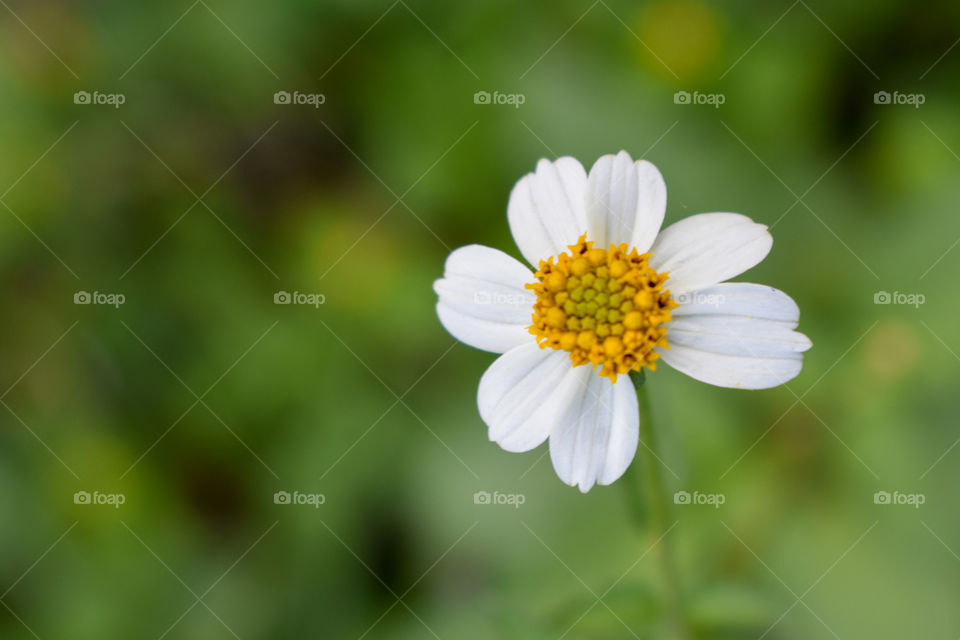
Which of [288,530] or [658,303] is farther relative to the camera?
[288,530]

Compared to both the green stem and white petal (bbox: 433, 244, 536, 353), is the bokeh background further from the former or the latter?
white petal (bbox: 433, 244, 536, 353)

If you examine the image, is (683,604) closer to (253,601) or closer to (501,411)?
(501,411)

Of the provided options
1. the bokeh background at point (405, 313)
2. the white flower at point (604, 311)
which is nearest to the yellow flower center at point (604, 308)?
the white flower at point (604, 311)

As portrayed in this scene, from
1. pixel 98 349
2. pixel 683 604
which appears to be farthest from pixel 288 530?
pixel 683 604

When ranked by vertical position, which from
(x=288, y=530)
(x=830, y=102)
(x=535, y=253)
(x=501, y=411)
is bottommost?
(x=288, y=530)

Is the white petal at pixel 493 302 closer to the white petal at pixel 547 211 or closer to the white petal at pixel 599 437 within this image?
the white petal at pixel 547 211

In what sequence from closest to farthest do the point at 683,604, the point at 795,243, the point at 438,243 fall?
the point at 683,604 < the point at 795,243 < the point at 438,243
